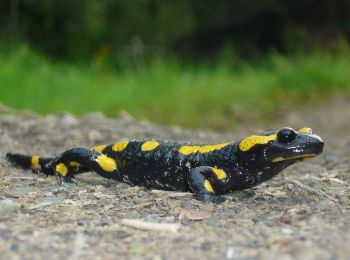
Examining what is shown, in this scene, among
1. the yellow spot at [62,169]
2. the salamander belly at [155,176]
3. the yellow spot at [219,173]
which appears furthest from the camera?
the yellow spot at [62,169]

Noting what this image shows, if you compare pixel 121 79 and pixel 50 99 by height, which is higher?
pixel 121 79

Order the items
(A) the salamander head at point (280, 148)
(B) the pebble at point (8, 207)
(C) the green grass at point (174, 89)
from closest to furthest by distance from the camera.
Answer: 1. (B) the pebble at point (8, 207)
2. (A) the salamander head at point (280, 148)
3. (C) the green grass at point (174, 89)

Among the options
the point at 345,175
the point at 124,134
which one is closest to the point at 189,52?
the point at 124,134

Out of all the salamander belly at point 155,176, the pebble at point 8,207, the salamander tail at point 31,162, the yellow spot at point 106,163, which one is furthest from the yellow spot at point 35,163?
the pebble at point 8,207

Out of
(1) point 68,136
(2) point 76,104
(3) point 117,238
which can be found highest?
(2) point 76,104

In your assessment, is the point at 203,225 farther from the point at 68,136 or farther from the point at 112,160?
the point at 68,136

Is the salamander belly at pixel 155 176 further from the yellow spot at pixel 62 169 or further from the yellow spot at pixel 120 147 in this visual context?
the yellow spot at pixel 62 169

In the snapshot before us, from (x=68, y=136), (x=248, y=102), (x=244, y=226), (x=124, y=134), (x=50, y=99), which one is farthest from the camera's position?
(x=248, y=102)

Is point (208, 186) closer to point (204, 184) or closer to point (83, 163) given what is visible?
point (204, 184)
